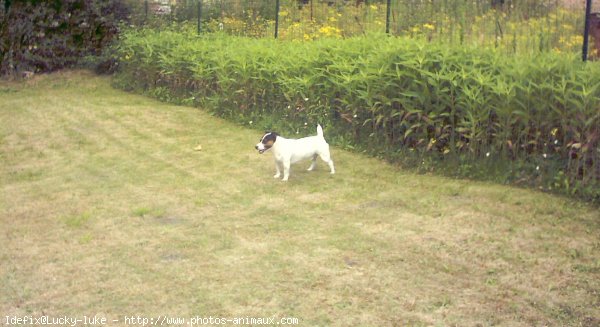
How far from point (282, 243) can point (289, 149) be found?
1.73 m

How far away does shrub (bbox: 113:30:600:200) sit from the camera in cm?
642

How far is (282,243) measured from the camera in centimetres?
535

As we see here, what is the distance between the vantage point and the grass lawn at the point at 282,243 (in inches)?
170

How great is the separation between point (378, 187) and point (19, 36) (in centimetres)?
1045

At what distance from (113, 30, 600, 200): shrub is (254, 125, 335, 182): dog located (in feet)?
2.71

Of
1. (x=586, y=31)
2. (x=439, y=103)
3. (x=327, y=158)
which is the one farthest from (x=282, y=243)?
(x=586, y=31)

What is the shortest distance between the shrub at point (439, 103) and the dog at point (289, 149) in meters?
0.83

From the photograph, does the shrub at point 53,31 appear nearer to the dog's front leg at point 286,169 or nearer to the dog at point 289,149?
the dog at point 289,149

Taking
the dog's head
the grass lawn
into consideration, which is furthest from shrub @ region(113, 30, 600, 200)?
the dog's head

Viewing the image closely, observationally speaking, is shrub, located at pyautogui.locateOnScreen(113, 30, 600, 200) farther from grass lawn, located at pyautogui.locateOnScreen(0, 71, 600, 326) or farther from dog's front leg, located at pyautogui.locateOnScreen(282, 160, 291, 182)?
dog's front leg, located at pyautogui.locateOnScreen(282, 160, 291, 182)

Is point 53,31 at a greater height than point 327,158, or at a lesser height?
greater

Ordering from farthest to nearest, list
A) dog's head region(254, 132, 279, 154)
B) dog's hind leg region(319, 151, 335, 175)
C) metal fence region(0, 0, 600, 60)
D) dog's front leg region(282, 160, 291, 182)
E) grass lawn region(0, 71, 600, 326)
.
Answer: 1. metal fence region(0, 0, 600, 60)
2. dog's hind leg region(319, 151, 335, 175)
3. dog's front leg region(282, 160, 291, 182)
4. dog's head region(254, 132, 279, 154)
5. grass lawn region(0, 71, 600, 326)

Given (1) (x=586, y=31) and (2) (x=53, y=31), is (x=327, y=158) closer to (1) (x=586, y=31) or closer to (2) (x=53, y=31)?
(1) (x=586, y=31)

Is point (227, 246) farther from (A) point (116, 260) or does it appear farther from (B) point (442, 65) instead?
(B) point (442, 65)
